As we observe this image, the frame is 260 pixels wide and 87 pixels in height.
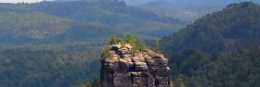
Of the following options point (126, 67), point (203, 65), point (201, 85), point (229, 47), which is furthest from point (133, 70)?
point (229, 47)

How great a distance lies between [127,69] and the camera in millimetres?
43281

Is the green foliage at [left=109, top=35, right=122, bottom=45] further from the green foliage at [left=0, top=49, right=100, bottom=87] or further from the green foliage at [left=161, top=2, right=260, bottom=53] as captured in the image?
the green foliage at [left=161, top=2, right=260, bottom=53]

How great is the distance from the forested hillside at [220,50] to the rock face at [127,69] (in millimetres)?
54987

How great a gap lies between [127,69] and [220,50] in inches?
4580

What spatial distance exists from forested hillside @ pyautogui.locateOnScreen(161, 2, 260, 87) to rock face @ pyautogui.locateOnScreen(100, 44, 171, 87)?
54987mm

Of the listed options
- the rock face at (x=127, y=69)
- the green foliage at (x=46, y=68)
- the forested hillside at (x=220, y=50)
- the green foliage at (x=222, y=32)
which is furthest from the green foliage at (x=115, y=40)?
the green foliage at (x=222, y=32)

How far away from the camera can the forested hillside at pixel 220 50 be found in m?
103

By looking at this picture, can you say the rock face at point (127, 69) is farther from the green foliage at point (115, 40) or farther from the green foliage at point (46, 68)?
the green foliage at point (46, 68)

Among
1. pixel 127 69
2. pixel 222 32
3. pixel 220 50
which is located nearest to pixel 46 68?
pixel 222 32

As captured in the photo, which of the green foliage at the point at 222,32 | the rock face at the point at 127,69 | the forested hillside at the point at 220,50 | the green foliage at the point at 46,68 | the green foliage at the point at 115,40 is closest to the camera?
the rock face at the point at 127,69

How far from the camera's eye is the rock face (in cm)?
4334

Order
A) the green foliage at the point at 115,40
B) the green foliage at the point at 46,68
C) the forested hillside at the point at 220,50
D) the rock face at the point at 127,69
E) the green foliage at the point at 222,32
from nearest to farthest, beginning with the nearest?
the rock face at the point at 127,69, the green foliage at the point at 115,40, the forested hillside at the point at 220,50, the green foliage at the point at 46,68, the green foliage at the point at 222,32

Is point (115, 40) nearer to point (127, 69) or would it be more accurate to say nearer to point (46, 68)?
point (127, 69)

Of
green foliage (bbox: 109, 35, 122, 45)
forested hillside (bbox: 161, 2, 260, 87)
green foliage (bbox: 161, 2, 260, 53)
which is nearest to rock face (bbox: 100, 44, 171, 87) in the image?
green foliage (bbox: 109, 35, 122, 45)
